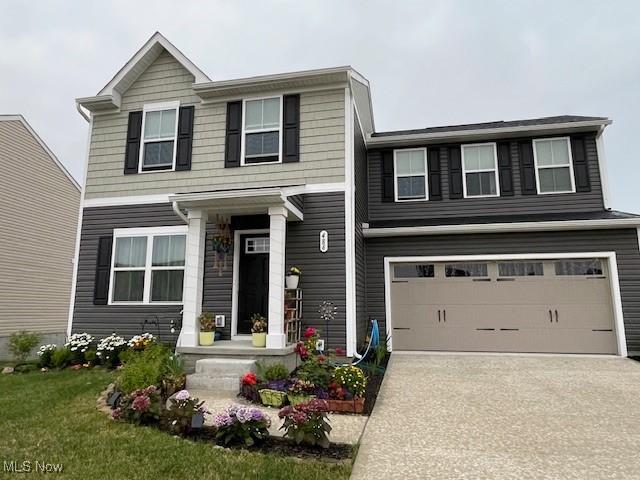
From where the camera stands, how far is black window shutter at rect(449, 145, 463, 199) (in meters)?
10.2

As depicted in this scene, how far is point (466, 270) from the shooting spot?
9.32 meters

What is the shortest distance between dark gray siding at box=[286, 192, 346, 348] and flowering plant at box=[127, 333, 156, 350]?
295cm

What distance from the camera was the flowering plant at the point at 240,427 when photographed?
3613mm

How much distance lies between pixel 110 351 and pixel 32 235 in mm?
8640

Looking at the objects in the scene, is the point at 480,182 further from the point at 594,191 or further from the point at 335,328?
the point at 335,328

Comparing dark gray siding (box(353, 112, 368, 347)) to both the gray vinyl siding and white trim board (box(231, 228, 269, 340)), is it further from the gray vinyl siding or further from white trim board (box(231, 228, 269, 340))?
white trim board (box(231, 228, 269, 340))

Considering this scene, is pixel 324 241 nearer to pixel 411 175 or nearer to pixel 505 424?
pixel 411 175

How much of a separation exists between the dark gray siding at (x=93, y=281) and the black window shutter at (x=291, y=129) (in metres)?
2.67

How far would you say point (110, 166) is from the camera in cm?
904

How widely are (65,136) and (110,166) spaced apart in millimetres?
30572

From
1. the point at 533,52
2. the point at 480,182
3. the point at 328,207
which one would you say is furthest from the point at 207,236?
the point at 533,52

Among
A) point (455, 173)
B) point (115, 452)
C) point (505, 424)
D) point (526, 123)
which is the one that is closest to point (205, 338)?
point (115, 452)

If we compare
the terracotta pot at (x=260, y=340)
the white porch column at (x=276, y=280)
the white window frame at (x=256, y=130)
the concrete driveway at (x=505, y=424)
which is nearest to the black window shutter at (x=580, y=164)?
the concrete driveway at (x=505, y=424)

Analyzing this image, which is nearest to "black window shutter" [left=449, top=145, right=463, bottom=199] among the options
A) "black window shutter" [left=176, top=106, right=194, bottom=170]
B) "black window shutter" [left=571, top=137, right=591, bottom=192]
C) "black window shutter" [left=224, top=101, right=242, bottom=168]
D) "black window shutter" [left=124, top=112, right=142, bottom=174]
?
"black window shutter" [left=571, top=137, right=591, bottom=192]
